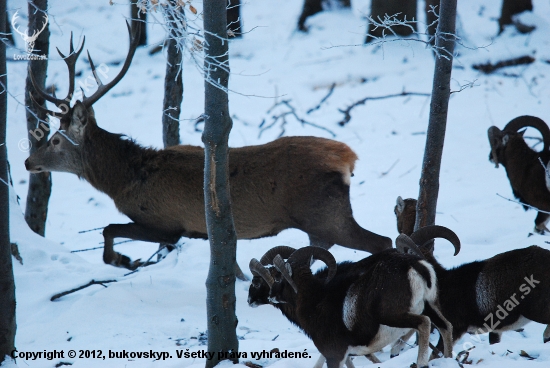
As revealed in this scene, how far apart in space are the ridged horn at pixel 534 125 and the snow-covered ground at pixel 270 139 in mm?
911

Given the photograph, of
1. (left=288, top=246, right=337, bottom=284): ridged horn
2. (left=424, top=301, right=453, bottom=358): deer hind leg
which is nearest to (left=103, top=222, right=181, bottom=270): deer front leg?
(left=288, top=246, right=337, bottom=284): ridged horn

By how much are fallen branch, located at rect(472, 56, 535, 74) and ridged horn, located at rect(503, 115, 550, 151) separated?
6.51 metres

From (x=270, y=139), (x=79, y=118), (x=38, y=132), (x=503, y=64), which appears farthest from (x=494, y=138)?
(x=503, y=64)

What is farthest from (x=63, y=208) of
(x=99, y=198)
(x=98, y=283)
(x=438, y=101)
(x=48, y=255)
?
(x=438, y=101)

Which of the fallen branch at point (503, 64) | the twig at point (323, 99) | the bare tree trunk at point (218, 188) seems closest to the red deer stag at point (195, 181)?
the bare tree trunk at point (218, 188)

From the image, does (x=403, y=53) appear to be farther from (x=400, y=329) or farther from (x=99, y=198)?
(x=400, y=329)

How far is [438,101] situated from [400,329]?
202 centimetres

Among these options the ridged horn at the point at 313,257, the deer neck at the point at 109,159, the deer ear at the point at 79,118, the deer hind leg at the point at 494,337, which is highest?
the deer ear at the point at 79,118

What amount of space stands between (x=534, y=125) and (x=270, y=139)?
597 centimetres

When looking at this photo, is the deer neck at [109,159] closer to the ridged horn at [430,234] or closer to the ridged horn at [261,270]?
→ the ridged horn at [261,270]

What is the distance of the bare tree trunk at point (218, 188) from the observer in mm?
4273

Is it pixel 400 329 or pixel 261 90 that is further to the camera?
pixel 261 90

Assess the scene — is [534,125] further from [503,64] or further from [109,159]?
[503,64]

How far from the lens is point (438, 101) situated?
531 centimetres
